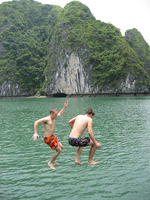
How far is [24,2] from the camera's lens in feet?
411

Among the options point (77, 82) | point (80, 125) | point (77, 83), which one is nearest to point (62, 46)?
point (77, 82)

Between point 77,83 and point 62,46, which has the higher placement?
point 62,46

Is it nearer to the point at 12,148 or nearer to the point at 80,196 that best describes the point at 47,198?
the point at 80,196

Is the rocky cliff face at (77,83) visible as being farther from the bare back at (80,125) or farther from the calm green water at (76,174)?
the bare back at (80,125)

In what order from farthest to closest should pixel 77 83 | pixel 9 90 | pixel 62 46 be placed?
pixel 9 90
pixel 62 46
pixel 77 83

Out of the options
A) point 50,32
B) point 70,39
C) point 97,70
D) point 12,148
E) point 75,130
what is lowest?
point 12,148

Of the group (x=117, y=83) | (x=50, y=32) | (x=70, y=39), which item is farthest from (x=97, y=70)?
(x=50, y=32)

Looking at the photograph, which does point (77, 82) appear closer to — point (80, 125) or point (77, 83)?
point (77, 83)

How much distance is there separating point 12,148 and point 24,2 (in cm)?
13394

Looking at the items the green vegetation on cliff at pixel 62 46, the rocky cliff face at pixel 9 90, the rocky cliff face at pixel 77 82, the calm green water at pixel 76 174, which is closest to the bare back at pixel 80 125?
the calm green water at pixel 76 174

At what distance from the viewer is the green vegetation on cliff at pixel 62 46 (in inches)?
3056

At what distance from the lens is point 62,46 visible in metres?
85.7

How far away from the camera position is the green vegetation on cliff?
7762 cm

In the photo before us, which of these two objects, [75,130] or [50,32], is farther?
[50,32]
